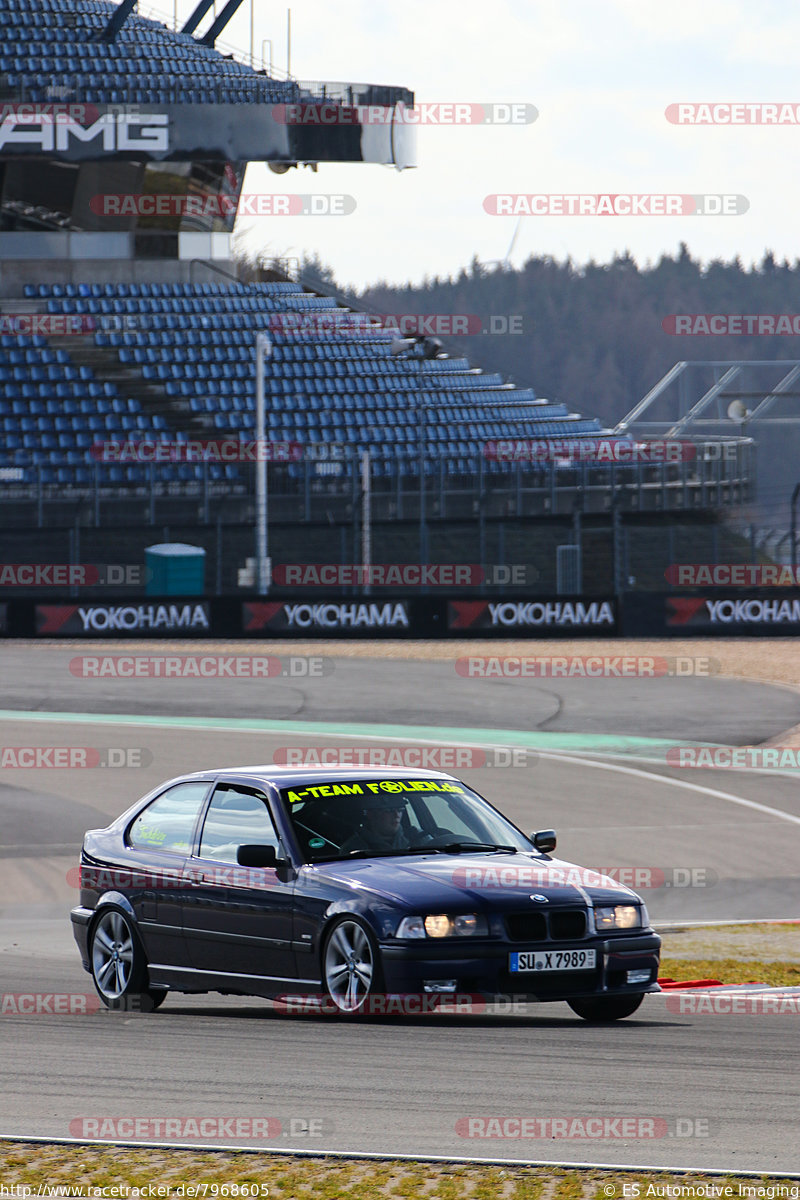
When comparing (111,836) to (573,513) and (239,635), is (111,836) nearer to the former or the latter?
(239,635)

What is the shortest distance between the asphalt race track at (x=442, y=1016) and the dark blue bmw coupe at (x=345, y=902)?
0.77 ft

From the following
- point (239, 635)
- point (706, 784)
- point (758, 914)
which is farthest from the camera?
point (239, 635)

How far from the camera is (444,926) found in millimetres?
7062

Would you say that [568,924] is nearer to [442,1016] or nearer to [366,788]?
[442,1016]

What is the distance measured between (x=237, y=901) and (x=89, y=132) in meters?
42.2

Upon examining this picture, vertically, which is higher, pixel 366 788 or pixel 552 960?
pixel 366 788

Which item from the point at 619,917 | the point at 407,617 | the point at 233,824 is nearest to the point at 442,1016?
the point at 619,917

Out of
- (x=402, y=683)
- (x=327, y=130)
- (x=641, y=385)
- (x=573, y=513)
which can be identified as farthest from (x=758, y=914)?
(x=641, y=385)

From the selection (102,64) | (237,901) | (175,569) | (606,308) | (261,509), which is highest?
(606,308)

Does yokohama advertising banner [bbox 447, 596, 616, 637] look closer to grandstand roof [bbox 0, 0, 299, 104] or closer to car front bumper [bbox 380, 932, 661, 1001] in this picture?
car front bumper [bbox 380, 932, 661, 1001]

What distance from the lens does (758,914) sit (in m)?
12.5

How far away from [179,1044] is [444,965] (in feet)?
3.87

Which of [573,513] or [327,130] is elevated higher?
[327,130]

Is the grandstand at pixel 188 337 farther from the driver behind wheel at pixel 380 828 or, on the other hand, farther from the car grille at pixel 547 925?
the car grille at pixel 547 925
